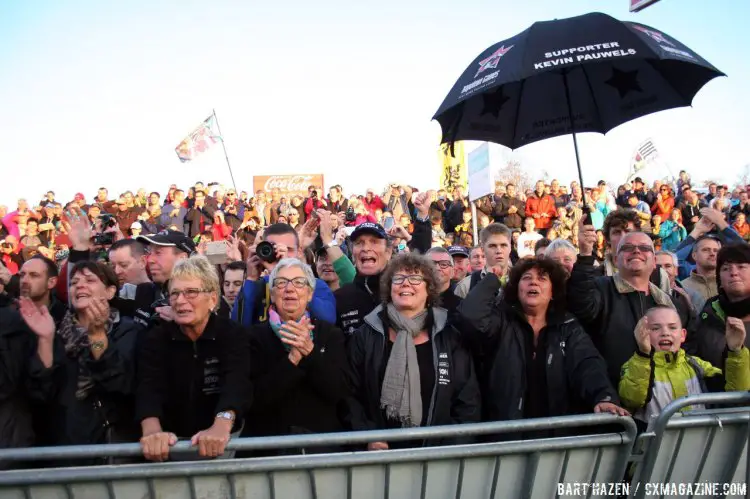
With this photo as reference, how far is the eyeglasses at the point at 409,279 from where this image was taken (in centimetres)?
379

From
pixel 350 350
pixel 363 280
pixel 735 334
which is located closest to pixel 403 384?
pixel 350 350

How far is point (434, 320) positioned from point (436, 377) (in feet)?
1.14

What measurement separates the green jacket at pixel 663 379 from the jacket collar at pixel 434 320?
1091 mm

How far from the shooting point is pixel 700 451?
307 centimetres

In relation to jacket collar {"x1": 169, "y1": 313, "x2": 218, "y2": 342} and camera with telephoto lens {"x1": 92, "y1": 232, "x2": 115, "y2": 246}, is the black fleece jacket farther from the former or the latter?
camera with telephoto lens {"x1": 92, "y1": 232, "x2": 115, "y2": 246}

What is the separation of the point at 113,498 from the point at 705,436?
9.31ft

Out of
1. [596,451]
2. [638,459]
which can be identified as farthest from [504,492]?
[638,459]

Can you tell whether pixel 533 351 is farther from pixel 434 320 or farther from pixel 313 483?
pixel 313 483

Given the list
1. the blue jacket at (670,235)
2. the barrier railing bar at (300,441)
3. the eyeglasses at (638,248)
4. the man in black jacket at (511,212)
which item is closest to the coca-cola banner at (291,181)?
the man in black jacket at (511,212)

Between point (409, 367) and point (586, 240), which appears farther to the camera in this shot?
point (586, 240)

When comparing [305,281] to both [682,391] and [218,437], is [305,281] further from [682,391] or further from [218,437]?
[682,391]

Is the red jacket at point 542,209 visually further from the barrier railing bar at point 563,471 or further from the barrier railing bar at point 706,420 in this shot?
the barrier railing bar at point 563,471

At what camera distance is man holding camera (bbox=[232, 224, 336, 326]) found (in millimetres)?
4020

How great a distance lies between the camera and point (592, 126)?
4918 millimetres
